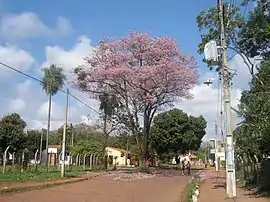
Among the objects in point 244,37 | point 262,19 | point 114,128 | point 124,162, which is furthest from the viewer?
point 124,162

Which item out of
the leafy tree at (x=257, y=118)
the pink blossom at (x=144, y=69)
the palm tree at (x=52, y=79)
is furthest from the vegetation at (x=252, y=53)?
the palm tree at (x=52, y=79)

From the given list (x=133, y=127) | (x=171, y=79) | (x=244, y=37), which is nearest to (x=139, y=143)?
(x=133, y=127)

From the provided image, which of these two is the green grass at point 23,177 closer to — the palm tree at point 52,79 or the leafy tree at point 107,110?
the leafy tree at point 107,110

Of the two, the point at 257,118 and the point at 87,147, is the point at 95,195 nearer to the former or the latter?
A: the point at 257,118

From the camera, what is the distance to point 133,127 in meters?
Result: 40.7

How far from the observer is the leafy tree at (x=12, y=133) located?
5572cm

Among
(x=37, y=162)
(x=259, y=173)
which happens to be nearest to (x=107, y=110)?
(x=37, y=162)

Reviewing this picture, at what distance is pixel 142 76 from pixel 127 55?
266cm

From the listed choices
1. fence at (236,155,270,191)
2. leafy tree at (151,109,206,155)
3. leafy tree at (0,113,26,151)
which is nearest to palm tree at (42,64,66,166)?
leafy tree at (0,113,26,151)

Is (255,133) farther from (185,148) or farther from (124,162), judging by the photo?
(124,162)

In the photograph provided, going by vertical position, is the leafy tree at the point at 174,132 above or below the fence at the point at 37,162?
above

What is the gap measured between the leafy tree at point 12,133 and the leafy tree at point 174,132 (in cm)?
1944

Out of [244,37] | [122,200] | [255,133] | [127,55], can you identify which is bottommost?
[122,200]

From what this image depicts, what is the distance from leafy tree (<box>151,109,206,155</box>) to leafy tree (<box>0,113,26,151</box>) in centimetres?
1944
